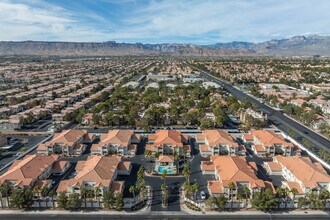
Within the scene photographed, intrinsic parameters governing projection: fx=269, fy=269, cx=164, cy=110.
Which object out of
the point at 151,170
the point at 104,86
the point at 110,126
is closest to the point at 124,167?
the point at 151,170

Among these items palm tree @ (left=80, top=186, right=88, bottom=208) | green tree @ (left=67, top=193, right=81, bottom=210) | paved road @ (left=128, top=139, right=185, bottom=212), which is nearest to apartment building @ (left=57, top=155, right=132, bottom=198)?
palm tree @ (left=80, top=186, right=88, bottom=208)

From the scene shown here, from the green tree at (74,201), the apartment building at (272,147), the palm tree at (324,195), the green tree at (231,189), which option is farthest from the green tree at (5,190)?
the apartment building at (272,147)

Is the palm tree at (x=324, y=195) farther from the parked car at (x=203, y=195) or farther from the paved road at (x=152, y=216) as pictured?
the parked car at (x=203, y=195)

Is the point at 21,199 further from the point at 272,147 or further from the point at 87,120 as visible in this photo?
the point at 272,147

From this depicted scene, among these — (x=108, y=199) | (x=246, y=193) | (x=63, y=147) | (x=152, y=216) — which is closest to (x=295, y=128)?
(x=246, y=193)

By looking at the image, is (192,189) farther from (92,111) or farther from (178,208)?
(92,111)

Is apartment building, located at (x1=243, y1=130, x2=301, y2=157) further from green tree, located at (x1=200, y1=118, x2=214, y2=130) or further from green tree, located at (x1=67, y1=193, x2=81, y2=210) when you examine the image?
green tree, located at (x1=67, y1=193, x2=81, y2=210)
